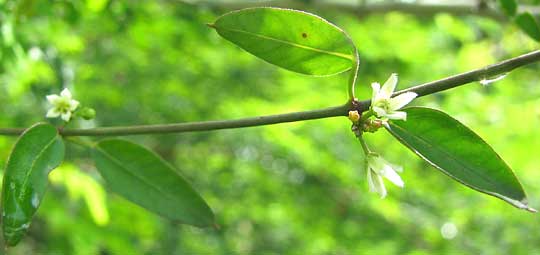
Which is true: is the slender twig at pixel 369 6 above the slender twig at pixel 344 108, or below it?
above

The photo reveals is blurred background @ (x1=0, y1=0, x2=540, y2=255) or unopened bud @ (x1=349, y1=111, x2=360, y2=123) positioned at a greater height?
blurred background @ (x1=0, y1=0, x2=540, y2=255)

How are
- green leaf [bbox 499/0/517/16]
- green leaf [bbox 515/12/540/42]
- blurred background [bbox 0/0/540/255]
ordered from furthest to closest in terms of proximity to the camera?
blurred background [bbox 0/0/540/255] < green leaf [bbox 499/0/517/16] < green leaf [bbox 515/12/540/42]

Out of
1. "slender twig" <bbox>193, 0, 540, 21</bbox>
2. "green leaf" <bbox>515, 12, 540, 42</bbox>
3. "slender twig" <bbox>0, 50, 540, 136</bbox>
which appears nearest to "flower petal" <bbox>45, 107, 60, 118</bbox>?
"slender twig" <bbox>0, 50, 540, 136</bbox>

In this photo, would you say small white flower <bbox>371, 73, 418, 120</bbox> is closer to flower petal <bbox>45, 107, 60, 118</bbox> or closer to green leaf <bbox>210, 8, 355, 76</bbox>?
green leaf <bbox>210, 8, 355, 76</bbox>

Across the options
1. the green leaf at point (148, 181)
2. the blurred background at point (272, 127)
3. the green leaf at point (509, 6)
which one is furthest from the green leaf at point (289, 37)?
the blurred background at point (272, 127)

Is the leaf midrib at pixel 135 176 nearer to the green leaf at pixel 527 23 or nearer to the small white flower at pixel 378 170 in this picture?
the small white flower at pixel 378 170

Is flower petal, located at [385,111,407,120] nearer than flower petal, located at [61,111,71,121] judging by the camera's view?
Yes

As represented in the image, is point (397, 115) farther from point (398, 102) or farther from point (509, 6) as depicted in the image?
point (509, 6)
